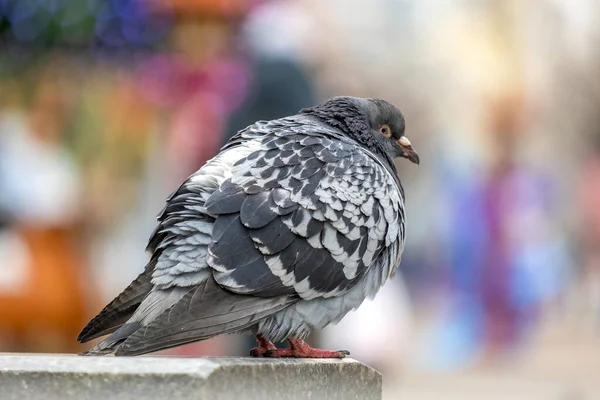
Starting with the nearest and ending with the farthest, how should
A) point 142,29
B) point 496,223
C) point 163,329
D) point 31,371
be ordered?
1. point 31,371
2. point 163,329
3. point 142,29
4. point 496,223

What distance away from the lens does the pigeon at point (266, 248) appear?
4.54m

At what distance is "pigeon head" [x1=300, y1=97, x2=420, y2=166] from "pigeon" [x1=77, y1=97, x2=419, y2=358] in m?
0.28

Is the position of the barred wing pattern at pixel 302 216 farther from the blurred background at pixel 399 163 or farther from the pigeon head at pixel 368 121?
the blurred background at pixel 399 163

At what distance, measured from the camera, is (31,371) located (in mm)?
3875

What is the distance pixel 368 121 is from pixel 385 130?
0.52 ft

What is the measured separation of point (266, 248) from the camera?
4.68 m

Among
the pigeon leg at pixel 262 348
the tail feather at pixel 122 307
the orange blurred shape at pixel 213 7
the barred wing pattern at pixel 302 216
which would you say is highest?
the orange blurred shape at pixel 213 7

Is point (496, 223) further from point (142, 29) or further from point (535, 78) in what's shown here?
point (142, 29)

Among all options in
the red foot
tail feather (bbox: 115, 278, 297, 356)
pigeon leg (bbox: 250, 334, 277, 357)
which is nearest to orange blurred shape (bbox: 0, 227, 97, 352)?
pigeon leg (bbox: 250, 334, 277, 357)

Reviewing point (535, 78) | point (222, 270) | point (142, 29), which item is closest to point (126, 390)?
point (222, 270)

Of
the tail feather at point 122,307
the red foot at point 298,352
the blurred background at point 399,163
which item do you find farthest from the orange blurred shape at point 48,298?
the red foot at point 298,352

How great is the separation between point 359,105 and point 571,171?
39.1 feet

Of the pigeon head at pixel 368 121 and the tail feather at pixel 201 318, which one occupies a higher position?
the pigeon head at pixel 368 121

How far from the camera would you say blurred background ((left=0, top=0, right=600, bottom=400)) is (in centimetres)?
970
